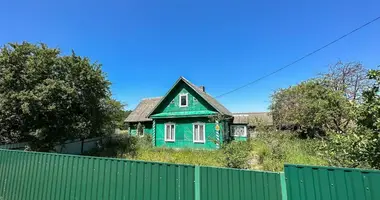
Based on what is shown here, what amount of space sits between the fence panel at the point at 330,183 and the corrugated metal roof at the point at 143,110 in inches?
803

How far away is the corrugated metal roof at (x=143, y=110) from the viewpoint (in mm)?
23541

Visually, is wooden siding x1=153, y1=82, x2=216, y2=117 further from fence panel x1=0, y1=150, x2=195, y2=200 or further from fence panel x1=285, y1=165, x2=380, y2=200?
fence panel x1=285, y1=165, x2=380, y2=200

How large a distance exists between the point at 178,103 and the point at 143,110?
7285 mm

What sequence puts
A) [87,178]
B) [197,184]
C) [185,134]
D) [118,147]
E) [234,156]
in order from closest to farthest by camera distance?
[197,184] → [87,178] → [234,156] → [118,147] → [185,134]

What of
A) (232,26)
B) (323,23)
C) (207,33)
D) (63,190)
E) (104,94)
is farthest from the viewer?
(104,94)

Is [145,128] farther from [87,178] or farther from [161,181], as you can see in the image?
[161,181]

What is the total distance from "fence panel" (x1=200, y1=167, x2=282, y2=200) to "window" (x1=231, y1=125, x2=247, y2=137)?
65.5 ft

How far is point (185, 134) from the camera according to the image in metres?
18.5

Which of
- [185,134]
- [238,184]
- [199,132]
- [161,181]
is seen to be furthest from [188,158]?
[238,184]

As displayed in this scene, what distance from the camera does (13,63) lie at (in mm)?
13438

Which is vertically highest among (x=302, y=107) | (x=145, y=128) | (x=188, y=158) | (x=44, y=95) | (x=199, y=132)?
(x=44, y=95)

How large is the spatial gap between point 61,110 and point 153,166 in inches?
500

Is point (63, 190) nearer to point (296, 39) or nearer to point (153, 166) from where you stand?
point (153, 166)

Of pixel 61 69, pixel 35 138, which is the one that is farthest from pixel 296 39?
pixel 35 138
